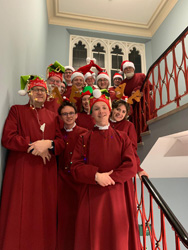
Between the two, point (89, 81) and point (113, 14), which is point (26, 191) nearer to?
point (89, 81)

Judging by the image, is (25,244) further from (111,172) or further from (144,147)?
(144,147)

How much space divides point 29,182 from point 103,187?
0.67 meters

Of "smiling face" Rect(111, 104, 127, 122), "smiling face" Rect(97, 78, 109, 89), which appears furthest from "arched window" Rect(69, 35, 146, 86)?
"smiling face" Rect(111, 104, 127, 122)

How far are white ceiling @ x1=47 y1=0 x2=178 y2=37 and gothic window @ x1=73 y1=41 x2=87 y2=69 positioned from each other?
64cm

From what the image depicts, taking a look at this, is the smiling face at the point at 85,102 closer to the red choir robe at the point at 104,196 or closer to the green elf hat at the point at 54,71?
the green elf hat at the point at 54,71

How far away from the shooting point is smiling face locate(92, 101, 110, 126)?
72.4 inches

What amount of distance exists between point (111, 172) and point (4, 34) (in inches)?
59.9

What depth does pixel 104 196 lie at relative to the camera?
1.63 meters

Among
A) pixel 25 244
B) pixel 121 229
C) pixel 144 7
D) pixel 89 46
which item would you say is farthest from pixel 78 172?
pixel 144 7

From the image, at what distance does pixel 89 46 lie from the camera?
6.60 metres

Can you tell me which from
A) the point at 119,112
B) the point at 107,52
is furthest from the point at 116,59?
the point at 119,112

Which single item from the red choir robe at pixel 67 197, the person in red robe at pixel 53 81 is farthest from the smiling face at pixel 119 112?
the person in red robe at pixel 53 81

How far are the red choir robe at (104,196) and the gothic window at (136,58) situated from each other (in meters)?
5.52

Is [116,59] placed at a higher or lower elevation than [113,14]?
lower
